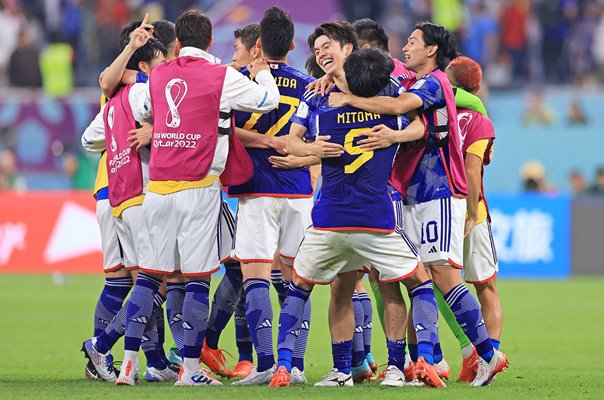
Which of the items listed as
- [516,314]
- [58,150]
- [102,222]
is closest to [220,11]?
[58,150]

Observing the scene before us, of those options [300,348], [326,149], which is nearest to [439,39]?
[326,149]

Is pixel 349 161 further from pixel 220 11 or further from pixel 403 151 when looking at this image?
pixel 220 11

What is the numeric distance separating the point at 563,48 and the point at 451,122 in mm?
17028

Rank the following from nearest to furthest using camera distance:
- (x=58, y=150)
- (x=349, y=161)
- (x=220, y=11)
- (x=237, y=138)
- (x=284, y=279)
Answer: (x=349, y=161) → (x=237, y=138) → (x=284, y=279) → (x=58, y=150) → (x=220, y=11)

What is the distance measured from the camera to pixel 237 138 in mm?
8875

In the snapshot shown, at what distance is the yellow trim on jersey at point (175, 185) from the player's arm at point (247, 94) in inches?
21.8

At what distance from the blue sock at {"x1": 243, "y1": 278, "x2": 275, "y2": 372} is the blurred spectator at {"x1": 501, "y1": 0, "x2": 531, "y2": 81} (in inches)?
658

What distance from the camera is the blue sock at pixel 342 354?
8.49 meters

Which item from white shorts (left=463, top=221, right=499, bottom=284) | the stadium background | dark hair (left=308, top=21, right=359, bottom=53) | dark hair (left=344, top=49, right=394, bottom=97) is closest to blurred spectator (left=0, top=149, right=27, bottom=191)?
the stadium background

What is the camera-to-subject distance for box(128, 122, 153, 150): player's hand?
8.72 metres

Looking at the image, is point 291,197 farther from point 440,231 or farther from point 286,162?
point 440,231

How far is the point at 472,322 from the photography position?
8.43 metres

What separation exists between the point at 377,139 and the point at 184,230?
4.86 feet

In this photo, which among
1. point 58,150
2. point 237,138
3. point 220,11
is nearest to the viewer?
point 237,138
